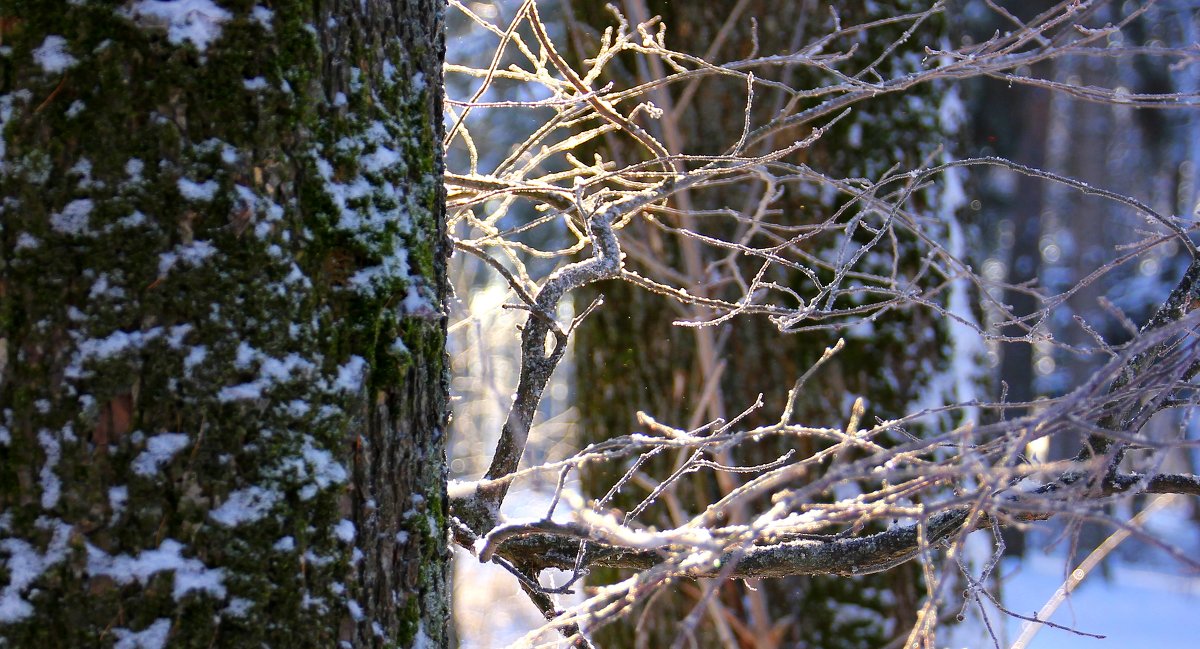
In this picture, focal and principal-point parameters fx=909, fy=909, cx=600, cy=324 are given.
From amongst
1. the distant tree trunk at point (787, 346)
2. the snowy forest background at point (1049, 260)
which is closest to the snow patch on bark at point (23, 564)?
the distant tree trunk at point (787, 346)

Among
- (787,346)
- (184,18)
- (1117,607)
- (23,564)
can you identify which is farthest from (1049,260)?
(23,564)

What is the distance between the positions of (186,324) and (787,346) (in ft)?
8.00

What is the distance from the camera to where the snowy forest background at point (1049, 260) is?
24.3 ft

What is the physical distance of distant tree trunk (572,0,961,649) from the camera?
10.2 feet

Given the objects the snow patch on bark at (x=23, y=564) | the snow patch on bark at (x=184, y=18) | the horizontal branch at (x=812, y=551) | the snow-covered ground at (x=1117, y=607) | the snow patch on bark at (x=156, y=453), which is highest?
the snow patch on bark at (x=184, y=18)

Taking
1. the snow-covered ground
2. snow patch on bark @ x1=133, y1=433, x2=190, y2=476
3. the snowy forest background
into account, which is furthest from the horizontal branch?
the snow-covered ground

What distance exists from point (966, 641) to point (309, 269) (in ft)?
9.79

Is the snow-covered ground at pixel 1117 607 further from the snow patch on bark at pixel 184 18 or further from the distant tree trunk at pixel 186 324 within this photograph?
the snow patch on bark at pixel 184 18

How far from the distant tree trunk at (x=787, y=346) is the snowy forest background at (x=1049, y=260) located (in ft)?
2.51

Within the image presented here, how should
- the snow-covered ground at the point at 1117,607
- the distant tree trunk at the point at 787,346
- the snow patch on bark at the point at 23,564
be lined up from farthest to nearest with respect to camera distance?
the snow-covered ground at the point at 1117,607 → the distant tree trunk at the point at 787,346 → the snow patch on bark at the point at 23,564

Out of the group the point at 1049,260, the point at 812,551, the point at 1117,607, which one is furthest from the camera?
the point at 1049,260

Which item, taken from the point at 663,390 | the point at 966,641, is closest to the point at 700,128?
the point at 663,390

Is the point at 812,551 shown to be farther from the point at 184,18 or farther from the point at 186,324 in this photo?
the point at 184,18

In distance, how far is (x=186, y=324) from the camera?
1.02 metres
